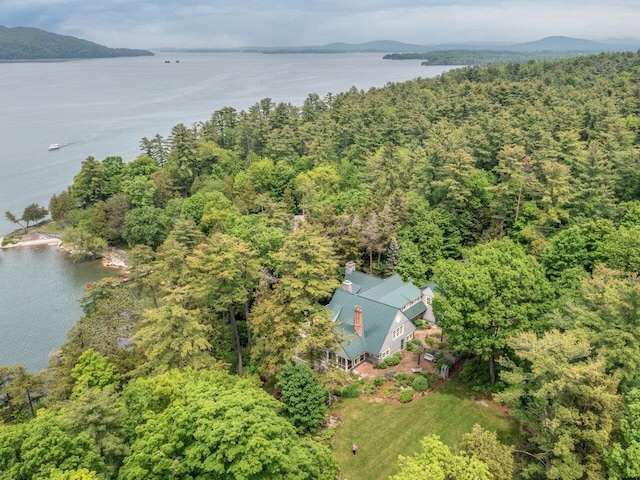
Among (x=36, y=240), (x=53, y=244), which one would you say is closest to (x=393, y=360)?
(x=53, y=244)

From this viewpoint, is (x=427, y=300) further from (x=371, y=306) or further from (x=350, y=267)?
(x=350, y=267)

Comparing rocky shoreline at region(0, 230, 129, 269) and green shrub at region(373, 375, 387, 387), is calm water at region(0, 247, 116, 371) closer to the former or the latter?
rocky shoreline at region(0, 230, 129, 269)

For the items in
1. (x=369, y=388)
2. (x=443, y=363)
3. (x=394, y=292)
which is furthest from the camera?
(x=394, y=292)

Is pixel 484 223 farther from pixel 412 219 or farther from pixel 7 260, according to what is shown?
pixel 7 260

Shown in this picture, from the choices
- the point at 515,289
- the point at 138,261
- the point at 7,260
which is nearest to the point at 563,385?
the point at 515,289

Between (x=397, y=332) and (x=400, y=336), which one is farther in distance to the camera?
(x=400, y=336)

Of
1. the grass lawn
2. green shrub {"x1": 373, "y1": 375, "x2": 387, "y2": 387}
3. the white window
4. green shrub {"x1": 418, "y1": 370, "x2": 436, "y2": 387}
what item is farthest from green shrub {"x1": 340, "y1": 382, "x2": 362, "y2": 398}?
the white window

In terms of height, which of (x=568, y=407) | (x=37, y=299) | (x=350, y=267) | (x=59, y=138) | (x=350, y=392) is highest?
(x=59, y=138)
